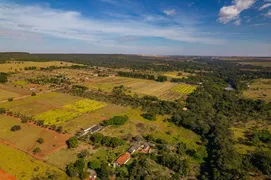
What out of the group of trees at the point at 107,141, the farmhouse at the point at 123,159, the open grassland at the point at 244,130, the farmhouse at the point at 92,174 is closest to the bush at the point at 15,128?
the group of trees at the point at 107,141

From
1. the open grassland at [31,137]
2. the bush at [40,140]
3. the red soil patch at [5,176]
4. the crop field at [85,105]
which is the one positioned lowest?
the red soil patch at [5,176]

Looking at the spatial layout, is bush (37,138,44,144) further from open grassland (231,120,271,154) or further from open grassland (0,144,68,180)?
open grassland (231,120,271,154)

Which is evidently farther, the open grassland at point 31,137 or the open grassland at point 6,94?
the open grassland at point 6,94

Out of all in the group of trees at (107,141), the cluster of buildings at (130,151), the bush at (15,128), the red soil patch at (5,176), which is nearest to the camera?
the red soil patch at (5,176)

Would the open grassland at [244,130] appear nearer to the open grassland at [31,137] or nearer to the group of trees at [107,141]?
the group of trees at [107,141]

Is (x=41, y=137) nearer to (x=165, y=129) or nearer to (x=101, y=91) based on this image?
(x=165, y=129)

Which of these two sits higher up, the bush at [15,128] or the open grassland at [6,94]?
the open grassland at [6,94]

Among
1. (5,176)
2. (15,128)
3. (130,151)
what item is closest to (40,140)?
(15,128)

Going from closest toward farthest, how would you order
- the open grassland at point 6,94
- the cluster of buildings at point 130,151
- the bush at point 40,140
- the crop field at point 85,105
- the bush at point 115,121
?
1. the cluster of buildings at point 130,151
2. the bush at point 40,140
3. the bush at point 115,121
4. the crop field at point 85,105
5. the open grassland at point 6,94
